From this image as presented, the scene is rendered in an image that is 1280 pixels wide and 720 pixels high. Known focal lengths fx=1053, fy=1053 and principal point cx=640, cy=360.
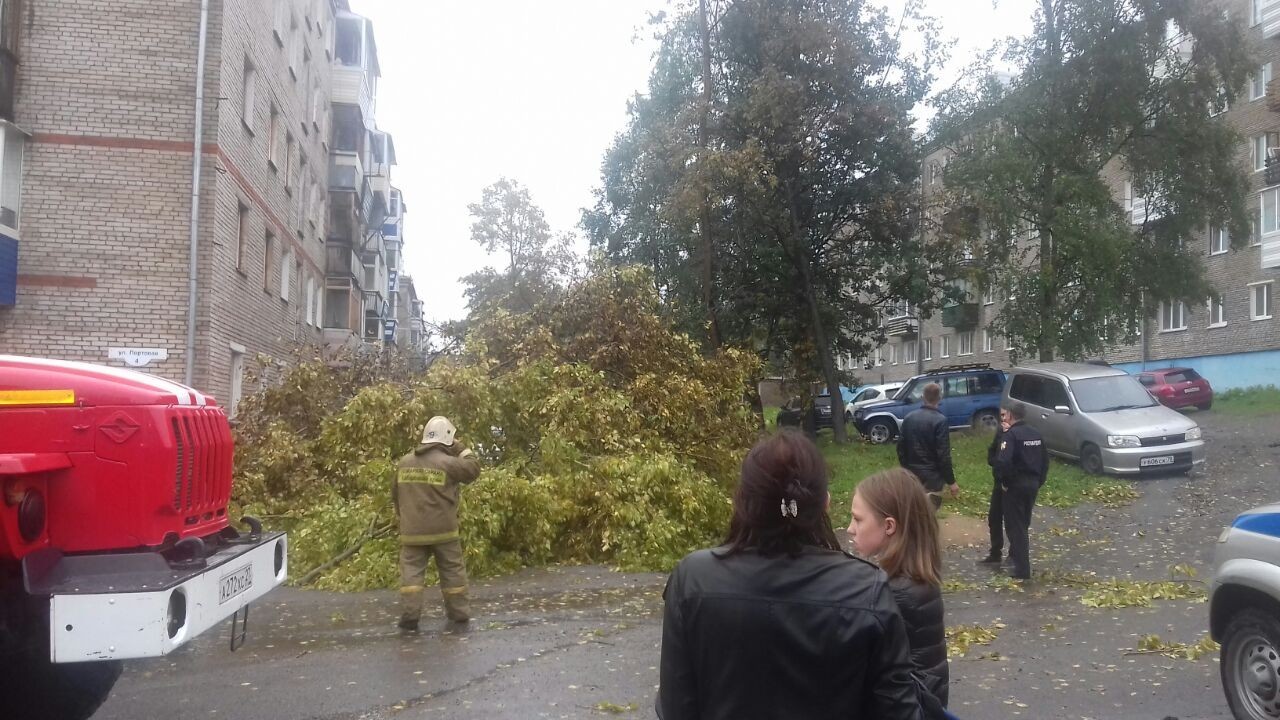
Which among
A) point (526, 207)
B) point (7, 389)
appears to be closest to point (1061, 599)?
point (7, 389)

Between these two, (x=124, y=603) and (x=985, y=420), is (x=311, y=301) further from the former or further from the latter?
(x=124, y=603)

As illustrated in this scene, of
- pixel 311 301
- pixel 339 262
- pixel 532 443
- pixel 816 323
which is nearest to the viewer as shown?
pixel 532 443

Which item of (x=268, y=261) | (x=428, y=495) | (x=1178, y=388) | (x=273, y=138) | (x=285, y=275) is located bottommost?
(x=428, y=495)

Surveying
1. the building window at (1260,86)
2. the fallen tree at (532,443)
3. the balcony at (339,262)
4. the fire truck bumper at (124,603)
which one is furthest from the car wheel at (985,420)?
the fire truck bumper at (124,603)

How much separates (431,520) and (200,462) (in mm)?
3008

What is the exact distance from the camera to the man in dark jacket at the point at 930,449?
34.6 ft

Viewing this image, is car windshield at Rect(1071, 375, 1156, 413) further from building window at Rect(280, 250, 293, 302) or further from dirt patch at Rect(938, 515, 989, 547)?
building window at Rect(280, 250, 293, 302)

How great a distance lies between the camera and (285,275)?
26.0 metres

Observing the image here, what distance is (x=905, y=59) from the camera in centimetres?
2509

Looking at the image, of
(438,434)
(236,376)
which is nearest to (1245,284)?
(236,376)

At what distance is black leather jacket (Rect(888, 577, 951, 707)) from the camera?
10.6ft

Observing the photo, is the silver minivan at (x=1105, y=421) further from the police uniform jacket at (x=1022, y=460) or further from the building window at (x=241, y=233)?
the building window at (x=241, y=233)

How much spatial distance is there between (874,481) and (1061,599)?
271 inches

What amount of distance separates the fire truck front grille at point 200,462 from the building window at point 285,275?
20526 mm
